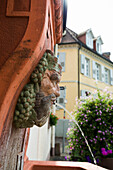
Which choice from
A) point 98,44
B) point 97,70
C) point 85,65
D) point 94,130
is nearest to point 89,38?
point 98,44

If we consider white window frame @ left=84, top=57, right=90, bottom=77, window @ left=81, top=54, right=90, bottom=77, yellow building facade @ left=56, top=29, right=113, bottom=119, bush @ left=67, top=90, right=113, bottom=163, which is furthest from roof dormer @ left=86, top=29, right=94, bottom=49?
bush @ left=67, top=90, right=113, bottom=163

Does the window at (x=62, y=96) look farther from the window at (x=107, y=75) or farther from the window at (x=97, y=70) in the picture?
the window at (x=107, y=75)

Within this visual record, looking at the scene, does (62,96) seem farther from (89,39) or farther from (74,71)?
(89,39)

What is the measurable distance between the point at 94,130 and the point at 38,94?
244 centimetres

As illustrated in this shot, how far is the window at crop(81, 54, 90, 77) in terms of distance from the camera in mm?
9452

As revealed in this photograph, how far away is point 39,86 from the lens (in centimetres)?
70

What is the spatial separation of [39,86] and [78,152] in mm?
2514

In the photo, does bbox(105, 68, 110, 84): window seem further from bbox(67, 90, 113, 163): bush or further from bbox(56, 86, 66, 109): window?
bbox(67, 90, 113, 163): bush

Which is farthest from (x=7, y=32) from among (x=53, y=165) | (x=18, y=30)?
(x=53, y=165)

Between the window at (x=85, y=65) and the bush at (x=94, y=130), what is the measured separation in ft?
21.1

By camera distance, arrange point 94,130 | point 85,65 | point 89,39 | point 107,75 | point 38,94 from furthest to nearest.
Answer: point 107,75 < point 89,39 < point 85,65 < point 94,130 < point 38,94

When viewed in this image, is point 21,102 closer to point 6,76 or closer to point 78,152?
point 6,76

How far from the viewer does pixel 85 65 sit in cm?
966

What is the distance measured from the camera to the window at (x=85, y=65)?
31.0 feet
